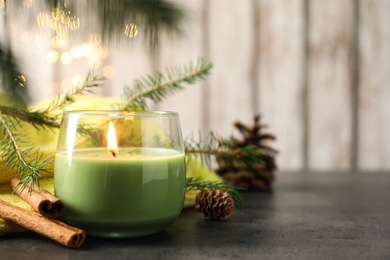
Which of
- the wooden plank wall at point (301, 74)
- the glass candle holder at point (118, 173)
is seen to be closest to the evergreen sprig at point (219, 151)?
the glass candle holder at point (118, 173)

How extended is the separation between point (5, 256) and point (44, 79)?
1077mm

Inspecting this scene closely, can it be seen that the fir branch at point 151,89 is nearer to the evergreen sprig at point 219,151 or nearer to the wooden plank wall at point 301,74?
the evergreen sprig at point 219,151

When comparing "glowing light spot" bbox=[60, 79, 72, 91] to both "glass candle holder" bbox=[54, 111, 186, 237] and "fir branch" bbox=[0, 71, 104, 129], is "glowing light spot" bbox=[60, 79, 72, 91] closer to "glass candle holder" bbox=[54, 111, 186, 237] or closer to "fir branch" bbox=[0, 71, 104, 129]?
"fir branch" bbox=[0, 71, 104, 129]

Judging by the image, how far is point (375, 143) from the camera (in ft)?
4.52

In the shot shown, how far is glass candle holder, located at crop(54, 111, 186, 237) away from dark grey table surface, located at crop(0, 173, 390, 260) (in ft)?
0.09

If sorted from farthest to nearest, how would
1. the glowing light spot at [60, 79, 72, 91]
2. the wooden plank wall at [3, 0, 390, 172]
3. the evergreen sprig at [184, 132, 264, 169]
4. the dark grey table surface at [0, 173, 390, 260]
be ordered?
the glowing light spot at [60, 79, 72, 91] < the wooden plank wall at [3, 0, 390, 172] < the evergreen sprig at [184, 132, 264, 169] < the dark grey table surface at [0, 173, 390, 260]

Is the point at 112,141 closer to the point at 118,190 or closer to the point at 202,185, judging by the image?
the point at 118,190

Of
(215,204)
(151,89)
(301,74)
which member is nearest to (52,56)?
(301,74)

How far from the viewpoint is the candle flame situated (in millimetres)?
503

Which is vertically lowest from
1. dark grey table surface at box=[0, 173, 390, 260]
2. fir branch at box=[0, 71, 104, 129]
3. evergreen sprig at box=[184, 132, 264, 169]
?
dark grey table surface at box=[0, 173, 390, 260]

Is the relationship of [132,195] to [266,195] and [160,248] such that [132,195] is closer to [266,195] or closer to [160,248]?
[160,248]

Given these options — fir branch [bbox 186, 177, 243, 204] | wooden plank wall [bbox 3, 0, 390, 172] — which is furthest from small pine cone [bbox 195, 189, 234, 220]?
wooden plank wall [bbox 3, 0, 390, 172]

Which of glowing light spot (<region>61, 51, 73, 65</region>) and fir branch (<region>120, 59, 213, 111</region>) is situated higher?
glowing light spot (<region>61, 51, 73, 65</region>)

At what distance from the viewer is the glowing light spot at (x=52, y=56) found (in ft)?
4.72
